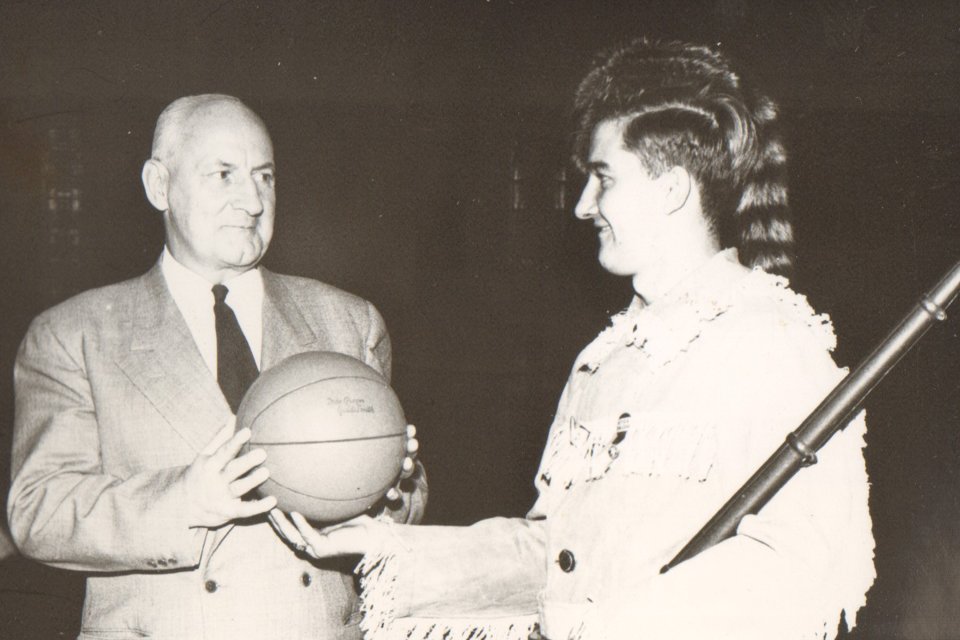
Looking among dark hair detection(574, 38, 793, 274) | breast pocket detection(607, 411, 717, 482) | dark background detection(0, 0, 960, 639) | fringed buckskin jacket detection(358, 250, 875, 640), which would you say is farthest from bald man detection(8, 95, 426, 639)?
dark background detection(0, 0, 960, 639)

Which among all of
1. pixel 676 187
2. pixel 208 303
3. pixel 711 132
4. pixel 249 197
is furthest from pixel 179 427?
pixel 711 132

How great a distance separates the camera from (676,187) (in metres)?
1.75

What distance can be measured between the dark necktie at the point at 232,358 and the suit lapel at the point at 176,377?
4 centimetres

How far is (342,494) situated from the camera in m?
1.85

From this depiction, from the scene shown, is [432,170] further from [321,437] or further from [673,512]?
[673,512]

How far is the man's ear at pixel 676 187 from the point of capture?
68.9 inches

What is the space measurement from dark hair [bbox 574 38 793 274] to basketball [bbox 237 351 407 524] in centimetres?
81

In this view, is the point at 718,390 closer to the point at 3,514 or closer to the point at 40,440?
the point at 40,440

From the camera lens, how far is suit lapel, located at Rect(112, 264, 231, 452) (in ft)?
6.78

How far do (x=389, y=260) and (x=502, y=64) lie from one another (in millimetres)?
1593

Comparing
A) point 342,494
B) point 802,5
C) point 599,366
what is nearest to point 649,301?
point 599,366

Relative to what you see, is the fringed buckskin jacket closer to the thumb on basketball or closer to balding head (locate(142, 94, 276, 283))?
the thumb on basketball

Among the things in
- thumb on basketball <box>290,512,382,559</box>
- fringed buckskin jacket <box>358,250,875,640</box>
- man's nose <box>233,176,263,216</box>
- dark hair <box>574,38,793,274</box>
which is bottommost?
thumb on basketball <box>290,512,382,559</box>

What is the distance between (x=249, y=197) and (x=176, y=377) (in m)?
0.51
